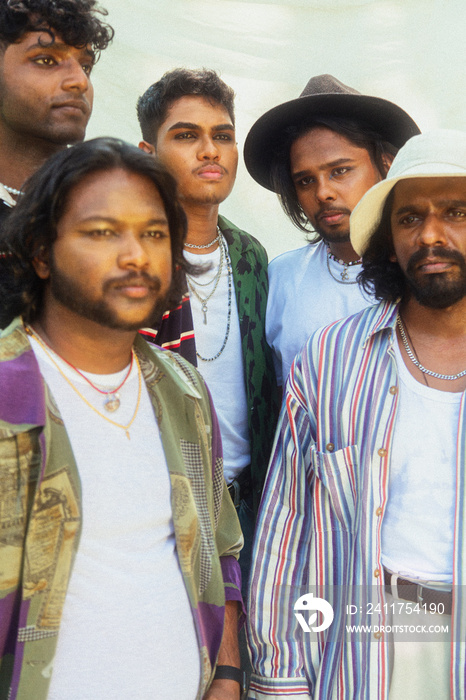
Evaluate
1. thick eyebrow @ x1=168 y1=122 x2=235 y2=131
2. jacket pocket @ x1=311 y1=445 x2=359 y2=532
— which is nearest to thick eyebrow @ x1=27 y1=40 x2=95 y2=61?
thick eyebrow @ x1=168 y1=122 x2=235 y2=131

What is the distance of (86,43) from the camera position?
8.13 feet

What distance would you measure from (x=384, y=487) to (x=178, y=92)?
198 cm

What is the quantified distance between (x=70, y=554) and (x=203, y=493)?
18.4 inches

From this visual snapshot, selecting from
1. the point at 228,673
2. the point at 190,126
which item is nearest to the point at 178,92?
the point at 190,126

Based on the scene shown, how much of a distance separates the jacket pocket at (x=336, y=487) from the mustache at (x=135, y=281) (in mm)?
793

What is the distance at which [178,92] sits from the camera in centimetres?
306

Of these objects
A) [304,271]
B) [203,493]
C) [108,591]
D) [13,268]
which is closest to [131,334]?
[13,268]

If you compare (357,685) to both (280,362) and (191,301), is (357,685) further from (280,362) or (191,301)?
(191,301)

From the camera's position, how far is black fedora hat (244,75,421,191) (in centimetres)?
308

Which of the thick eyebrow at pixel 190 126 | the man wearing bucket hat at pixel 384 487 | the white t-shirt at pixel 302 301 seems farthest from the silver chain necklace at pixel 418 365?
the thick eyebrow at pixel 190 126

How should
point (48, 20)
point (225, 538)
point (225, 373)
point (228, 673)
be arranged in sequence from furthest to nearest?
point (225, 373)
point (48, 20)
point (225, 538)
point (228, 673)

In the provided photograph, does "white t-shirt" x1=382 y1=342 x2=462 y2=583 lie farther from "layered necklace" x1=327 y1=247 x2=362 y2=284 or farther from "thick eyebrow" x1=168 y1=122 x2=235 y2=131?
"thick eyebrow" x1=168 y1=122 x2=235 y2=131

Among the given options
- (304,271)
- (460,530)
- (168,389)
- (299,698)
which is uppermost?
(304,271)

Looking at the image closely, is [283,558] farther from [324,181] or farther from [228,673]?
[324,181]
